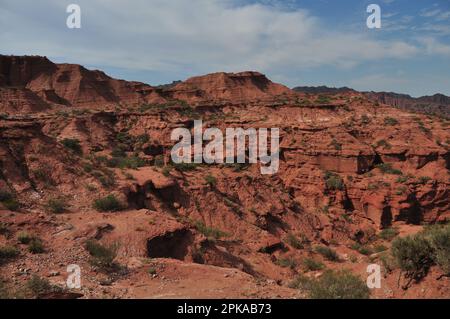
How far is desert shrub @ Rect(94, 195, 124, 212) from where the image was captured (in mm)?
12906

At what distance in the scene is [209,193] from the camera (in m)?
19.1

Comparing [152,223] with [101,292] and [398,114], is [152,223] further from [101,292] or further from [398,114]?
[398,114]

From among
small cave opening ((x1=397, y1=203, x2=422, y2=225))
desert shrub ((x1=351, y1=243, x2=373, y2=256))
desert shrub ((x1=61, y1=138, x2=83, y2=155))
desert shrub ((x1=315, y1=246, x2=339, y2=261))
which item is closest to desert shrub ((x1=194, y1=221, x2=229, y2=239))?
desert shrub ((x1=315, y1=246, x2=339, y2=261))

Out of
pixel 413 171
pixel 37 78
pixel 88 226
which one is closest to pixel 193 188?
pixel 88 226

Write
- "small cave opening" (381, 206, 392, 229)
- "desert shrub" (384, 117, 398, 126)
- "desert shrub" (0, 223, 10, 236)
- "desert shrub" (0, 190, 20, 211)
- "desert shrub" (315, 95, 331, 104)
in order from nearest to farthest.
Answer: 1. "desert shrub" (0, 223, 10, 236)
2. "desert shrub" (0, 190, 20, 211)
3. "small cave opening" (381, 206, 392, 229)
4. "desert shrub" (384, 117, 398, 126)
5. "desert shrub" (315, 95, 331, 104)

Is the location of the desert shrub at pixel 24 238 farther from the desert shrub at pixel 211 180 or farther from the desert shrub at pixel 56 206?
the desert shrub at pixel 211 180

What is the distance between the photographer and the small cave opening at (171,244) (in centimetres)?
1149

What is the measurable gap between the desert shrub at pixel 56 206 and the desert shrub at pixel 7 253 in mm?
2784

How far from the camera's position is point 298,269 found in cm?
1536

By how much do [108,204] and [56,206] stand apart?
165 cm

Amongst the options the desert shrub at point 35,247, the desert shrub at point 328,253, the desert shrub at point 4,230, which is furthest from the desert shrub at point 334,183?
the desert shrub at point 4,230

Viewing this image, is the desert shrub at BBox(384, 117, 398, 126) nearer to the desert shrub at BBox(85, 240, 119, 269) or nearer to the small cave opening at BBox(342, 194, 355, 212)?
the small cave opening at BBox(342, 194, 355, 212)

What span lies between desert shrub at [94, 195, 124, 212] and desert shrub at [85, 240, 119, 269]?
267 centimetres
